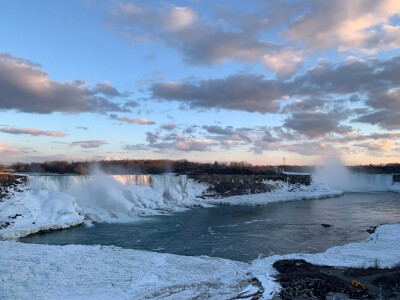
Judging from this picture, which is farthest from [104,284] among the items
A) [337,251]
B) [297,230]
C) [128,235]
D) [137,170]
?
[137,170]

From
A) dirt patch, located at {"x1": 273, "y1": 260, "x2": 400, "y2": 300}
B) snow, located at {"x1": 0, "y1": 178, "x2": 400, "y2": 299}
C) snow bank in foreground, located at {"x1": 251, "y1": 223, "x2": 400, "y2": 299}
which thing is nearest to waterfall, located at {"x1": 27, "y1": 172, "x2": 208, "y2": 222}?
snow, located at {"x1": 0, "y1": 178, "x2": 400, "y2": 299}

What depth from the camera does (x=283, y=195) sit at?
62000 millimetres

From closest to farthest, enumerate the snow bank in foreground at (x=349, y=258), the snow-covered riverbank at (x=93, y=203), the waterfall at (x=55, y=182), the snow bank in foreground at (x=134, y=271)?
the snow bank in foreground at (x=134, y=271)
the snow bank in foreground at (x=349, y=258)
the snow-covered riverbank at (x=93, y=203)
the waterfall at (x=55, y=182)

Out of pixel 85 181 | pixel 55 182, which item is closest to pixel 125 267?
pixel 55 182

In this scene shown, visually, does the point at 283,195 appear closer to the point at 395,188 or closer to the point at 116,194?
the point at 116,194

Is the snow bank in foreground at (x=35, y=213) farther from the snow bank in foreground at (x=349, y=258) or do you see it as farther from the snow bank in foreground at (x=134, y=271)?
the snow bank in foreground at (x=349, y=258)

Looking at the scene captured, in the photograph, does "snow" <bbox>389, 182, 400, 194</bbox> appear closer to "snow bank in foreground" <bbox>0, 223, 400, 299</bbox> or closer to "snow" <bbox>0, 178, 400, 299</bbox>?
"snow" <bbox>0, 178, 400, 299</bbox>

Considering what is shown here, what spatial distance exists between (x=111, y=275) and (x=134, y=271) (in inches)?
42.8

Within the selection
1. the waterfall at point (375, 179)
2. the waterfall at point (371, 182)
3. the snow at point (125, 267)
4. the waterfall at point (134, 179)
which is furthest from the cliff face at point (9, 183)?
the waterfall at point (375, 179)

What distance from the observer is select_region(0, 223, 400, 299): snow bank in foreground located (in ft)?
42.8

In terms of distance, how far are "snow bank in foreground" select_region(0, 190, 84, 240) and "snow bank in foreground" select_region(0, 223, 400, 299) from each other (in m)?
5.42

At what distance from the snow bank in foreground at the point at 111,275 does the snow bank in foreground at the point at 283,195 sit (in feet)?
109

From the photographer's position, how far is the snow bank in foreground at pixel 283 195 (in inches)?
2047

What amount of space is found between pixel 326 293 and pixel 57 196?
27017 millimetres
